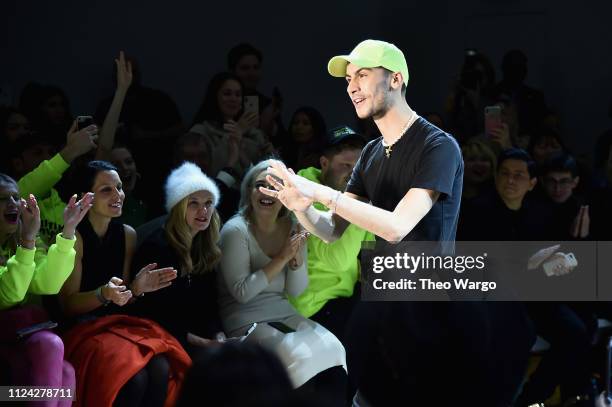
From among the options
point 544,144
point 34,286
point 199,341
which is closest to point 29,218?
point 34,286

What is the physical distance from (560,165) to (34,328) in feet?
9.10

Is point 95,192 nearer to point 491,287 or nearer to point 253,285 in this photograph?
point 253,285

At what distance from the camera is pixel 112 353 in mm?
4082

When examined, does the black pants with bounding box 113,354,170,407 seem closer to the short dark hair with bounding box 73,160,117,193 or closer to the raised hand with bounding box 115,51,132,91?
the short dark hair with bounding box 73,160,117,193

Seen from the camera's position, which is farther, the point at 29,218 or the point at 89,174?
the point at 89,174

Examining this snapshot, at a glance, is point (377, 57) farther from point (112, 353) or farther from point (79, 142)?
point (79, 142)

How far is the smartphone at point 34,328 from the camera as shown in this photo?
387cm

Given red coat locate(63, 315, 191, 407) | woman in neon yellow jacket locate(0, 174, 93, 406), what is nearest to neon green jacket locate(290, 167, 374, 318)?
red coat locate(63, 315, 191, 407)

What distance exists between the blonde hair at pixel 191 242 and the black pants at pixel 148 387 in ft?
1.49

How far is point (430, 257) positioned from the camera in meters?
3.25

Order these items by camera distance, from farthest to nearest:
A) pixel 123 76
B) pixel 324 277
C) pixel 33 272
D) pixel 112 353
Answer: pixel 123 76 < pixel 324 277 < pixel 112 353 < pixel 33 272

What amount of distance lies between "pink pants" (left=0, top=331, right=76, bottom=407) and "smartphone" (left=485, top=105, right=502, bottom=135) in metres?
2.74

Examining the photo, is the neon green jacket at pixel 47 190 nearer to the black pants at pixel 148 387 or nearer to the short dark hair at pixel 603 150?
the black pants at pixel 148 387

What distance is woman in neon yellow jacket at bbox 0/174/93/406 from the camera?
12.6ft
